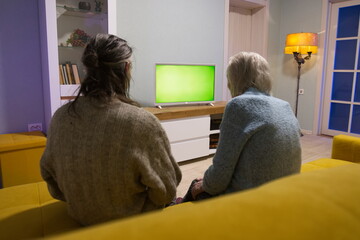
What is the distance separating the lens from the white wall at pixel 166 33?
3.46 meters

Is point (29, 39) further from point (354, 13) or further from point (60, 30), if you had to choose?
point (354, 13)

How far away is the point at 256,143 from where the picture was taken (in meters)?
1.26

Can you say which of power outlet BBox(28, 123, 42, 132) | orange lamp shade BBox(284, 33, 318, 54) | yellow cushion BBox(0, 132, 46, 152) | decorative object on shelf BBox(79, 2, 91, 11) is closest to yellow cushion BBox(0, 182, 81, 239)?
yellow cushion BBox(0, 132, 46, 152)

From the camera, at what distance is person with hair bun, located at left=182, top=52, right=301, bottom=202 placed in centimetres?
Result: 125

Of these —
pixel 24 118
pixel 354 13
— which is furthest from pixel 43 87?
pixel 354 13

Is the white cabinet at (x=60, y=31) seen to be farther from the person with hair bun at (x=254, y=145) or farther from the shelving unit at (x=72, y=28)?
the person with hair bun at (x=254, y=145)

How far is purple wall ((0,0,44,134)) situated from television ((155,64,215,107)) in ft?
4.06

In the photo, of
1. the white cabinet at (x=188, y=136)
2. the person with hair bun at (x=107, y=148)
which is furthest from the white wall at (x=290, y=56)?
the person with hair bun at (x=107, y=148)

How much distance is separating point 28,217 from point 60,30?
1893mm

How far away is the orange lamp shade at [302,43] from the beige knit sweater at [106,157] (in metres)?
3.88

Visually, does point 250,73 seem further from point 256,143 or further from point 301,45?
point 301,45

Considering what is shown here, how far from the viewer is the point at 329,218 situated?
1.23 ft

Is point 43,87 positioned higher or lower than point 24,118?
higher

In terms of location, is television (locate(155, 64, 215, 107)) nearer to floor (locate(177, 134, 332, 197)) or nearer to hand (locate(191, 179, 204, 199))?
floor (locate(177, 134, 332, 197))
